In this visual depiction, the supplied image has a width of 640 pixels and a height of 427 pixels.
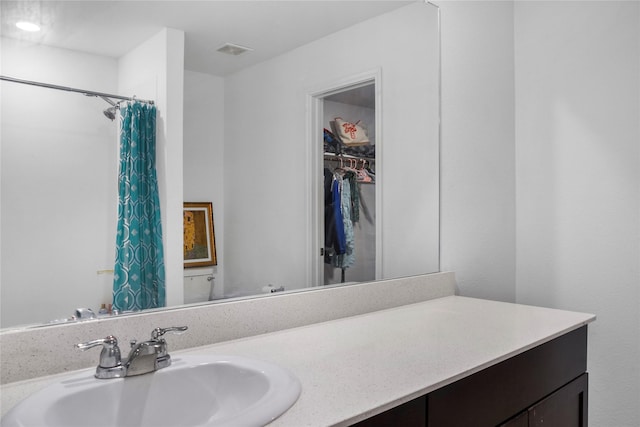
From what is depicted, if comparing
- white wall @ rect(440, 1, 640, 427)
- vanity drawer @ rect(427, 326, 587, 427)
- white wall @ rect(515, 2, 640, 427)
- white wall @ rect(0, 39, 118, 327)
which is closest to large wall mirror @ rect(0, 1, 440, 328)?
white wall @ rect(0, 39, 118, 327)

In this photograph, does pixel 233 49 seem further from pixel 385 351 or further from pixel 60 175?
pixel 385 351

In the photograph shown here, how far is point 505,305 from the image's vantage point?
189 cm

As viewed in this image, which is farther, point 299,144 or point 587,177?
point 587,177

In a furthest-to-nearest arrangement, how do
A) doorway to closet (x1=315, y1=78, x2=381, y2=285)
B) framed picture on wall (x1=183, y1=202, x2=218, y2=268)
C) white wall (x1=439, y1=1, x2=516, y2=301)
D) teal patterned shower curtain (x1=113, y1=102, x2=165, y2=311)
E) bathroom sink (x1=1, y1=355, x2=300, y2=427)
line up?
1. white wall (x1=439, y1=1, x2=516, y2=301)
2. doorway to closet (x1=315, y1=78, x2=381, y2=285)
3. framed picture on wall (x1=183, y1=202, x2=218, y2=268)
4. teal patterned shower curtain (x1=113, y1=102, x2=165, y2=311)
5. bathroom sink (x1=1, y1=355, x2=300, y2=427)

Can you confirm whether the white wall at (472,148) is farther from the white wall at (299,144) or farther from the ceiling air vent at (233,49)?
the ceiling air vent at (233,49)

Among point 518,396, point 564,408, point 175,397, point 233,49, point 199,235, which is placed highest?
point 233,49

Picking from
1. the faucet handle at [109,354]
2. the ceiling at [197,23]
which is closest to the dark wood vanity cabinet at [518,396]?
the faucet handle at [109,354]

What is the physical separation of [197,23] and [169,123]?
0.30 m

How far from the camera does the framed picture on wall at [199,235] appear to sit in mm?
1263

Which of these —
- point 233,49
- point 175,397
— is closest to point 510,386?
point 175,397

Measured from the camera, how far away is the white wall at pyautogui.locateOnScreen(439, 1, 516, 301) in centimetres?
206

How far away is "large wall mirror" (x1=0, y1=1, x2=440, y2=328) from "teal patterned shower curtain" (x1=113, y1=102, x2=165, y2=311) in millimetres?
26

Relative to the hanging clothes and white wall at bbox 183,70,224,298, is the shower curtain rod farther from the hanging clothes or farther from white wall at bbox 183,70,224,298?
the hanging clothes

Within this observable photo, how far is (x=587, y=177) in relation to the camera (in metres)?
2.01
